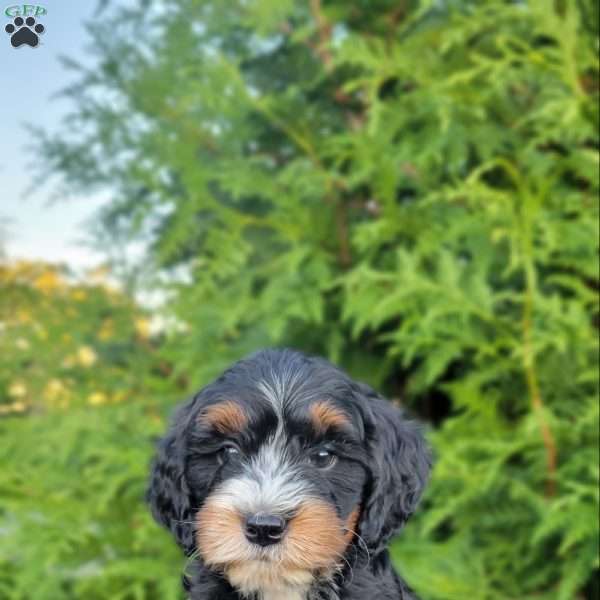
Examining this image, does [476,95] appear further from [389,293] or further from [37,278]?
[37,278]

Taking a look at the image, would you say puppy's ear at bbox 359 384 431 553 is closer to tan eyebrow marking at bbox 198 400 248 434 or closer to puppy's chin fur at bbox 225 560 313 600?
puppy's chin fur at bbox 225 560 313 600

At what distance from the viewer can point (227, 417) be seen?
3322mm

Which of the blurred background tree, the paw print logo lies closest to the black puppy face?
the blurred background tree

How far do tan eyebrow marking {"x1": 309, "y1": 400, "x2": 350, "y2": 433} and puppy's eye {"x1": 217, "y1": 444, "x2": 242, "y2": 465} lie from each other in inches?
12.0

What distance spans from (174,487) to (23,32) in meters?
3.32

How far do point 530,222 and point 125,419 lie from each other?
128 inches

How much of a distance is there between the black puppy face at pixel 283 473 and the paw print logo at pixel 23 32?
9.82ft

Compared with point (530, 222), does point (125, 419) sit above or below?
below

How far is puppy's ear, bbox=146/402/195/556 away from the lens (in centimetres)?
344

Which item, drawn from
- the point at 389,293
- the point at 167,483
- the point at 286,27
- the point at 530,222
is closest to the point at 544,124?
the point at 530,222

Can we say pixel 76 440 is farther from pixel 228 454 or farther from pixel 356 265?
pixel 228 454

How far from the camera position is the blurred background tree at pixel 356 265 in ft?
17.7

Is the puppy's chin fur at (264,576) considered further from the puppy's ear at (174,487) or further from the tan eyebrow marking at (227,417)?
the tan eyebrow marking at (227,417)

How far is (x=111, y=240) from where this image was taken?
7.55 metres
